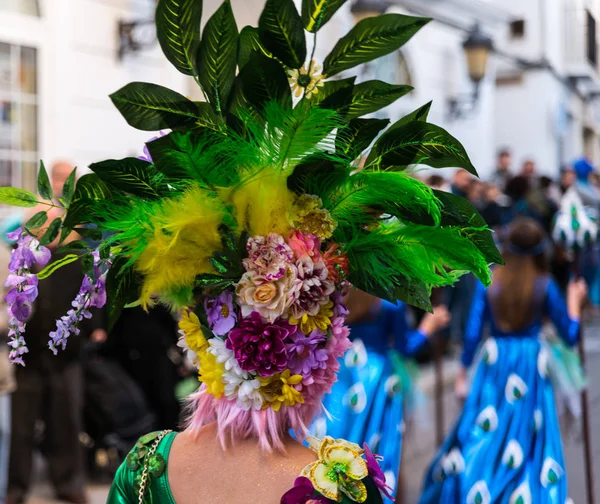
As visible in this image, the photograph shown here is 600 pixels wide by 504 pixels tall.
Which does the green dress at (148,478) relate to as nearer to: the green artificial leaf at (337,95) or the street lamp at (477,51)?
the green artificial leaf at (337,95)

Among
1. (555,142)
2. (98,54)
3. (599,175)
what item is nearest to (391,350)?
(98,54)

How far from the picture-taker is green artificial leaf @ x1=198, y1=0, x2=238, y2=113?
1.80 m

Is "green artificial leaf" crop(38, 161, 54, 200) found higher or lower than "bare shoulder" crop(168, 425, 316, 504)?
higher

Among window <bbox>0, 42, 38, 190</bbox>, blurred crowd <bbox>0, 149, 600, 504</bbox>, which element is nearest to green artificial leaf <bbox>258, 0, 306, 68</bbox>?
blurred crowd <bbox>0, 149, 600, 504</bbox>

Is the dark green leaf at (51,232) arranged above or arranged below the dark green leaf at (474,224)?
below

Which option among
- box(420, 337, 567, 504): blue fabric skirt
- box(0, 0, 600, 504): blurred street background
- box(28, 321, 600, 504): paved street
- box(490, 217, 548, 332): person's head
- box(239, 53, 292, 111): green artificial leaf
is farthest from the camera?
box(0, 0, 600, 504): blurred street background

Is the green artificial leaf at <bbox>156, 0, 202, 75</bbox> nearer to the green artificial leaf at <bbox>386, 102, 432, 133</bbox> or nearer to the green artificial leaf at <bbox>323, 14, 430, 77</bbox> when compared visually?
the green artificial leaf at <bbox>323, 14, 430, 77</bbox>

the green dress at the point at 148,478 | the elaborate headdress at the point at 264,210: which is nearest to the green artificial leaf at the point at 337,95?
the elaborate headdress at the point at 264,210

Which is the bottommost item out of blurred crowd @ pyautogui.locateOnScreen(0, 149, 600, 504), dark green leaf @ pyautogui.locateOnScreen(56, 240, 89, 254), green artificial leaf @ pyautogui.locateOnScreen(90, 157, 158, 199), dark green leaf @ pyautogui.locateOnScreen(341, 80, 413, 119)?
blurred crowd @ pyautogui.locateOnScreen(0, 149, 600, 504)

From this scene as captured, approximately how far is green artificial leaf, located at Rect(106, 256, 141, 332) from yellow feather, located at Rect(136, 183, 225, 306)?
4cm

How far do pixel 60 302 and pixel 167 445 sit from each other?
10.7 ft

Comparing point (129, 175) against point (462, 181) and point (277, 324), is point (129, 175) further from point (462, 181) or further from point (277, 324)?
point (462, 181)

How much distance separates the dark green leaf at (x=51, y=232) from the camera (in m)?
1.86

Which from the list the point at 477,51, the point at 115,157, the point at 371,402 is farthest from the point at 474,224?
the point at 477,51
